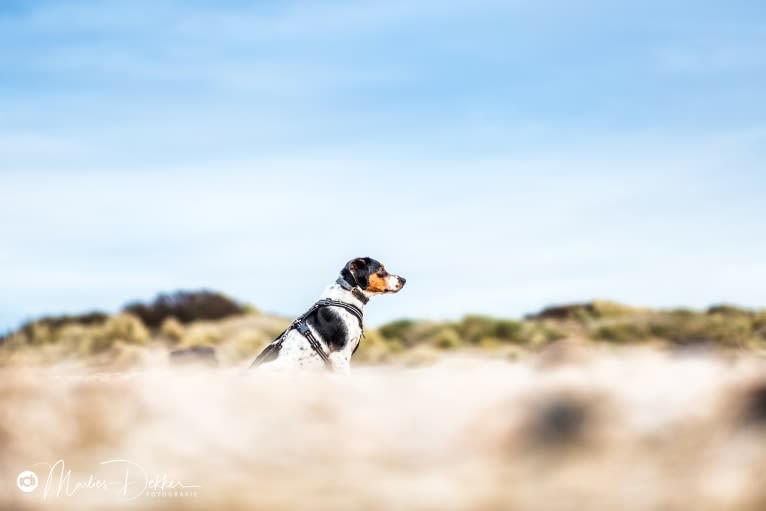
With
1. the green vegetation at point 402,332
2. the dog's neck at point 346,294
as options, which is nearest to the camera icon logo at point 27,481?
the dog's neck at point 346,294

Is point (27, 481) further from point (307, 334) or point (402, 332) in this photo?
point (402, 332)

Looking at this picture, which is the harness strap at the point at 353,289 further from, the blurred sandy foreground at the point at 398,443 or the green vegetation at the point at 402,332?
the green vegetation at the point at 402,332

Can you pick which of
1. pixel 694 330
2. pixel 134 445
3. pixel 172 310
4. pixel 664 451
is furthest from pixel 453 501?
pixel 172 310

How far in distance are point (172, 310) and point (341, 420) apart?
27848 millimetres

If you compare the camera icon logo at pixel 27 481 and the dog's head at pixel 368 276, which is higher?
the dog's head at pixel 368 276

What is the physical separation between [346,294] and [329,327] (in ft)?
2.75

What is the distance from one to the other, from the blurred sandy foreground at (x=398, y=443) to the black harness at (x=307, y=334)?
5.46 meters

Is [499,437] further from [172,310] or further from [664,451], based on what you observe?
[172,310]

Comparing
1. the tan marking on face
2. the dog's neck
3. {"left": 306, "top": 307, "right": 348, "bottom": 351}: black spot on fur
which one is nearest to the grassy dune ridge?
{"left": 306, "top": 307, "right": 348, "bottom": 351}: black spot on fur

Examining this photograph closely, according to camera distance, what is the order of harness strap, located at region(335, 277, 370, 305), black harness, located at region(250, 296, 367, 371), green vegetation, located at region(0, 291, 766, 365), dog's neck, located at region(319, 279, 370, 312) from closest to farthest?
1. black harness, located at region(250, 296, 367, 371)
2. dog's neck, located at region(319, 279, 370, 312)
3. harness strap, located at region(335, 277, 370, 305)
4. green vegetation, located at region(0, 291, 766, 365)

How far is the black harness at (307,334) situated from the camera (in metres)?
6.69

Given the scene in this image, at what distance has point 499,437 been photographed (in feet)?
3.17

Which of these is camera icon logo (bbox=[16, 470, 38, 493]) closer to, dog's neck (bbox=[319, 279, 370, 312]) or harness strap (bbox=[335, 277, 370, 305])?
dog's neck (bbox=[319, 279, 370, 312])

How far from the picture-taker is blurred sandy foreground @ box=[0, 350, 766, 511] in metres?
0.86
